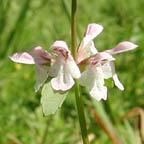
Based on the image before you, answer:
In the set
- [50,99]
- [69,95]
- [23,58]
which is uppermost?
[23,58]

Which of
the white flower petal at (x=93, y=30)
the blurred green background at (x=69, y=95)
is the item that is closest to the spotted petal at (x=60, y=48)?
the white flower petal at (x=93, y=30)

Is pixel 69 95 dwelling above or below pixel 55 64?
below

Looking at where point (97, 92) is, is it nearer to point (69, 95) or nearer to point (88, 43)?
point (88, 43)

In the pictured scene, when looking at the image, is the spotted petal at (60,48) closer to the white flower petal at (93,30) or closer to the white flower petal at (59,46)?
the white flower petal at (59,46)

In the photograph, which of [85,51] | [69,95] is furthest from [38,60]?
[69,95]

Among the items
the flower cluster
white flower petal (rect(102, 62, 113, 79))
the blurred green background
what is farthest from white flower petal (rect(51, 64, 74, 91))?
the blurred green background

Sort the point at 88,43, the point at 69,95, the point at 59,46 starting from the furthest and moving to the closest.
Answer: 1. the point at 69,95
2. the point at 88,43
3. the point at 59,46

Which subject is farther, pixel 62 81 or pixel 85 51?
pixel 85 51

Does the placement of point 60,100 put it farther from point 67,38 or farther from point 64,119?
point 67,38

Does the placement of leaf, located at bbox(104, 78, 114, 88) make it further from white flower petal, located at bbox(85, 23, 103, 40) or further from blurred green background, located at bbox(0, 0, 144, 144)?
blurred green background, located at bbox(0, 0, 144, 144)
